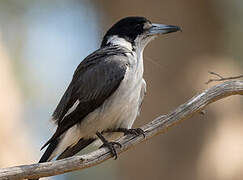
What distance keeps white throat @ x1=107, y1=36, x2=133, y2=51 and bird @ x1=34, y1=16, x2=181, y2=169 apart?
2.4 inches

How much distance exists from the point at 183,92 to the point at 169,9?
91cm

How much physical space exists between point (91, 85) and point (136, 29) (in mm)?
670

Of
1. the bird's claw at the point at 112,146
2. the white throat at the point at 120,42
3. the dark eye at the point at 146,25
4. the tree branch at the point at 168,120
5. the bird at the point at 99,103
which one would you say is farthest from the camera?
the dark eye at the point at 146,25

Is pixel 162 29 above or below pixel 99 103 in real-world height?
above

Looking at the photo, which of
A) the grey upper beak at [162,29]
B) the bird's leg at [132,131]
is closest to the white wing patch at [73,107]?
the bird's leg at [132,131]

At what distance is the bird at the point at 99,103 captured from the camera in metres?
4.30

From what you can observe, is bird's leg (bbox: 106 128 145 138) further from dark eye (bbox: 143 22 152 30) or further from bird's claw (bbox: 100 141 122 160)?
dark eye (bbox: 143 22 152 30)

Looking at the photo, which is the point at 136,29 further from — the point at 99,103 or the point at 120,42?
the point at 99,103

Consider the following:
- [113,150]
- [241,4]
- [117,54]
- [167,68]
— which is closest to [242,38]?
[241,4]

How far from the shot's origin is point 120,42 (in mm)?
4750

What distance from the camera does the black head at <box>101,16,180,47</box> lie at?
477 centimetres

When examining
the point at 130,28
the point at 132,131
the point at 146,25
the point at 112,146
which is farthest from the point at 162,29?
the point at 112,146

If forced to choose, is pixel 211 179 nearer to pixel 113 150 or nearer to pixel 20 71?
pixel 113 150

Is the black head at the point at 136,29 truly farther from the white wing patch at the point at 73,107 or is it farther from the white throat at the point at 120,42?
the white wing patch at the point at 73,107
